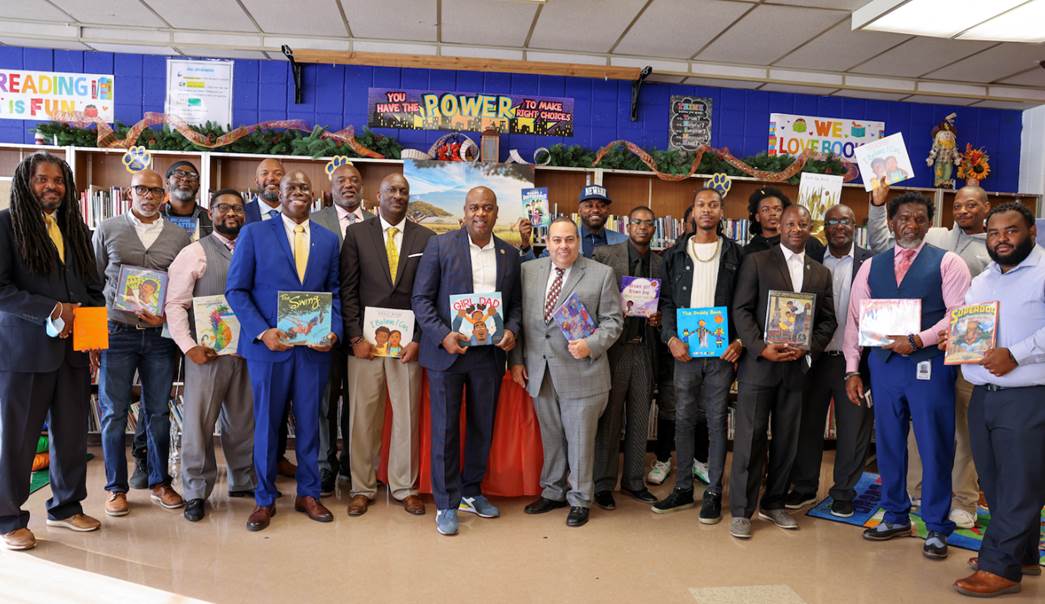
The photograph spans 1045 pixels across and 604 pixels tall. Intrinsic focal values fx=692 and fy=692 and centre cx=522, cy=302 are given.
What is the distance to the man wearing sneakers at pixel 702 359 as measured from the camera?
3.88m

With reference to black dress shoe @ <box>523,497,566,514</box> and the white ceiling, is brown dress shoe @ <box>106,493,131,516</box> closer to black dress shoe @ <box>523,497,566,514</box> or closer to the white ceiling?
black dress shoe @ <box>523,497,566,514</box>

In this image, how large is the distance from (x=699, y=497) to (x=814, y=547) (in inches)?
35.3

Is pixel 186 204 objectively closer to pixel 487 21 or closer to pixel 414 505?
pixel 414 505

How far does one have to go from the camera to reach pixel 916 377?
351 centimetres

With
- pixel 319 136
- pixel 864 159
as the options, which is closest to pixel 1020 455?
pixel 864 159

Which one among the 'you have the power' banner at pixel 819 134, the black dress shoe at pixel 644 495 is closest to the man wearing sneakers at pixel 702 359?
the black dress shoe at pixel 644 495

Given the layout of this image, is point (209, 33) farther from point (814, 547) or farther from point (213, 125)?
point (814, 547)

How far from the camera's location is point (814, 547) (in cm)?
357

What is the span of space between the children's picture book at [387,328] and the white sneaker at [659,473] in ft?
6.61

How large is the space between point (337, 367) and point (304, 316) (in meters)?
0.66

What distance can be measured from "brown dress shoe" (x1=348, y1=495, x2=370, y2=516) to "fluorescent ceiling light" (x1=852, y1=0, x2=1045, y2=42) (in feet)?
15.3

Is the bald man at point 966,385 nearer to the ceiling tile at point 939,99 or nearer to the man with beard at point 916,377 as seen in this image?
the man with beard at point 916,377

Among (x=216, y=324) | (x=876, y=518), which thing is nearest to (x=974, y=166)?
(x=876, y=518)

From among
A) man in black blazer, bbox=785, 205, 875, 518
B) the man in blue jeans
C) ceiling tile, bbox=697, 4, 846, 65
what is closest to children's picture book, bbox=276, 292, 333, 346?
the man in blue jeans
